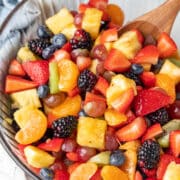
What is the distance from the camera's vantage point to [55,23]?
1.30m

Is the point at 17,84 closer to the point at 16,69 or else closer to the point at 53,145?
the point at 16,69

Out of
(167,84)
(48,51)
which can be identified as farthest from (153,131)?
(48,51)

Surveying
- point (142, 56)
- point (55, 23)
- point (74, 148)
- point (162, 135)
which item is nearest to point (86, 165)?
point (74, 148)

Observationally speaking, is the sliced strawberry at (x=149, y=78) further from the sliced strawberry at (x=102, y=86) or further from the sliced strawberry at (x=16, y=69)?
the sliced strawberry at (x=16, y=69)

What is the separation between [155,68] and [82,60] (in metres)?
0.21

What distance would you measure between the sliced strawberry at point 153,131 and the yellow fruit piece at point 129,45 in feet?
0.71

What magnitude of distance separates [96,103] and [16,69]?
0.27 meters

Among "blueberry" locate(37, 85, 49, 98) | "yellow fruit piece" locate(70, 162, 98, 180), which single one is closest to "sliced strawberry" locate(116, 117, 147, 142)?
"yellow fruit piece" locate(70, 162, 98, 180)

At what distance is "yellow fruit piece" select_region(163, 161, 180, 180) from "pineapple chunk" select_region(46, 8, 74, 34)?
52 centimetres

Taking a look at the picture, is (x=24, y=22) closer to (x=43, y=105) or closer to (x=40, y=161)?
(x=43, y=105)

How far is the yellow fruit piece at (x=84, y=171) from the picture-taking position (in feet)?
3.39

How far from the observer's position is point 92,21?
126cm

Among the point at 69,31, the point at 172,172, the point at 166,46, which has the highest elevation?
the point at 69,31

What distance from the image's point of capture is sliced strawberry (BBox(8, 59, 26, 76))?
4.02 feet
